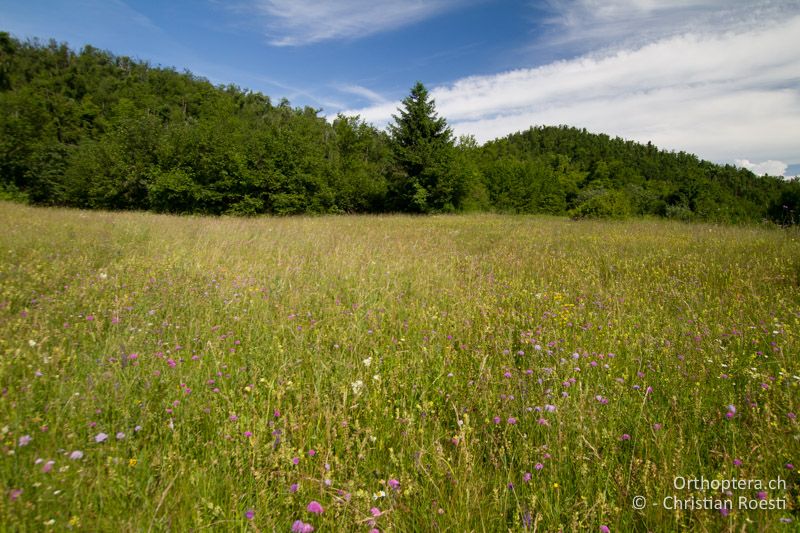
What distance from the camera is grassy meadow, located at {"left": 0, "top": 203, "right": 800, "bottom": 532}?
4.75 ft

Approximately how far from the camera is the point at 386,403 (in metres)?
2.26

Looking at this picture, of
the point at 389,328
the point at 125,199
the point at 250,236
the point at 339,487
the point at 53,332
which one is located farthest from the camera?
the point at 125,199

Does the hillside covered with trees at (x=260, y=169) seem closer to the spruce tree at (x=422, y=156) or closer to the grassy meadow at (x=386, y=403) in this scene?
the spruce tree at (x=422, y=156)

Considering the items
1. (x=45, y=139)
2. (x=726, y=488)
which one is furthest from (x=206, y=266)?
(x=45, y=139)

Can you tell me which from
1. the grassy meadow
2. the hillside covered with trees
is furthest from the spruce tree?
the grassy meadow

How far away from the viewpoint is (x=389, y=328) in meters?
3.38

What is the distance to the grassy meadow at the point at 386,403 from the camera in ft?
4.75

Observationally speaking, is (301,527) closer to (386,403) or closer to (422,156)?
(386,403)

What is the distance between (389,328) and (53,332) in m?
2.83

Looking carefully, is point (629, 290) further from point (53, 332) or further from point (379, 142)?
point (379, 142)

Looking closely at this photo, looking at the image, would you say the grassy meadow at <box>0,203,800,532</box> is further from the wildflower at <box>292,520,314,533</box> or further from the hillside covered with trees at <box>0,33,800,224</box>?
the hillside covered with trees at <box>0,33,800,224</box>

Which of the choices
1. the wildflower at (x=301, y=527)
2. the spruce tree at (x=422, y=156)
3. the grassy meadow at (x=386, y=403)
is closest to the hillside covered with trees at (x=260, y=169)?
the spruce tree at (x=422, y=156)

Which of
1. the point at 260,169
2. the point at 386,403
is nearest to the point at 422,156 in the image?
the point at 260,169

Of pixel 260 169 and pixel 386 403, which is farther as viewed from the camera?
pixel 260 169
